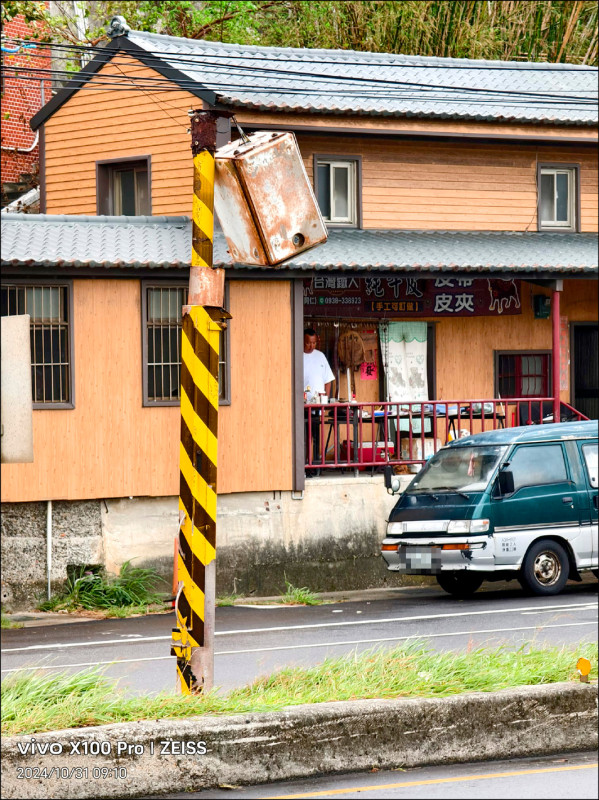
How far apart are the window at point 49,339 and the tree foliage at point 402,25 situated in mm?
15140

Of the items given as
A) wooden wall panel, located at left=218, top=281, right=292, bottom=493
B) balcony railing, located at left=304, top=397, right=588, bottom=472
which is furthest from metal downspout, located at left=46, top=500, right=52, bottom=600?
balcony railing, located at left=304, top=397, right=588, bottom=472

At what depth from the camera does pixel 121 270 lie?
1742 cm

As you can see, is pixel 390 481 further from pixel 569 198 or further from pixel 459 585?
pixel 569 198

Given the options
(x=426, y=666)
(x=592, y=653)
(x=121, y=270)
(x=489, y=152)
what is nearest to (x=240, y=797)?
(x=426, y=666)

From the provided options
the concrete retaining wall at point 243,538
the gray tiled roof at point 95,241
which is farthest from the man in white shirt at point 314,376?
the gray tiled roof at point 95,241

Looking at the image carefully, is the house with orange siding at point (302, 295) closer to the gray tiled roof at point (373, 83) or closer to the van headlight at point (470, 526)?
the gray tiled roof at point (373, 83)

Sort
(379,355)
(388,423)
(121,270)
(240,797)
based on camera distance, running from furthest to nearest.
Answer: (379,355), (388,423), (121,270), (240,797)

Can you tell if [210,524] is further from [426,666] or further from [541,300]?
[541,300]

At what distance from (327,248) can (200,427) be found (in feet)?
37.5

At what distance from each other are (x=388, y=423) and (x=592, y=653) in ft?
38.0

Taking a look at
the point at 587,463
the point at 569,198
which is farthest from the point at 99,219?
the point at 569,198

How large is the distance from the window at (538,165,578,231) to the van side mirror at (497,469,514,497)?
25.4ft

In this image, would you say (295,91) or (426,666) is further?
(295,91)

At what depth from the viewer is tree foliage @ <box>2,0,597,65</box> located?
3142cm
